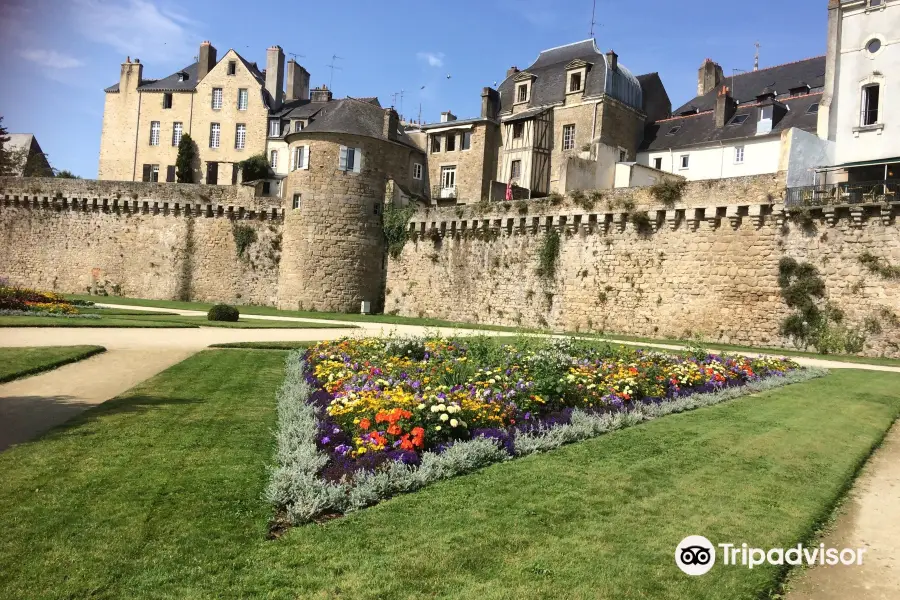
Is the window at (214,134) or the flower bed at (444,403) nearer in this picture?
the flower bed at (444,403)

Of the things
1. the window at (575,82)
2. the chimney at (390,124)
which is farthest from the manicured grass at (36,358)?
the window at (575,82)

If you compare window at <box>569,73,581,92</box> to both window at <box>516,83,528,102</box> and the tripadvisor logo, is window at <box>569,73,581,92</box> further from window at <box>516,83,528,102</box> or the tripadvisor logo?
the tripadvisor logo

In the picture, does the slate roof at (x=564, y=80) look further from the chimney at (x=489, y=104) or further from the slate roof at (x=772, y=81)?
the slate roof at (x=772, y=81)

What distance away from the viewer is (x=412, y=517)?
A: 569 cm

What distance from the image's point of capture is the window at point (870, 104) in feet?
90.8

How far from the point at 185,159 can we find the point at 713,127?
125ft

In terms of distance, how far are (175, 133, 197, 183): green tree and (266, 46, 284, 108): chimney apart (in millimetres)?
7216

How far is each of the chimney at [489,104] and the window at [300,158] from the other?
46.2 feet

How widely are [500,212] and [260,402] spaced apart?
22.9 metres

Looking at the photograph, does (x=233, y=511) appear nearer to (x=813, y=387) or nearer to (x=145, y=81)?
(x=813, y=387)

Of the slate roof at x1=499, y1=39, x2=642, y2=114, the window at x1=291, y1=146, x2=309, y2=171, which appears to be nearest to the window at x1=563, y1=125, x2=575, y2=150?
the slate roof at x1=499, y1=39, x2=642, y2=114

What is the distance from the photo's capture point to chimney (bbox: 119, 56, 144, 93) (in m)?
54.2

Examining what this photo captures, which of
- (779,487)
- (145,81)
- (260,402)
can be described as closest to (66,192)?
(145,81)

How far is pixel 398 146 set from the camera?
38.4 meters
